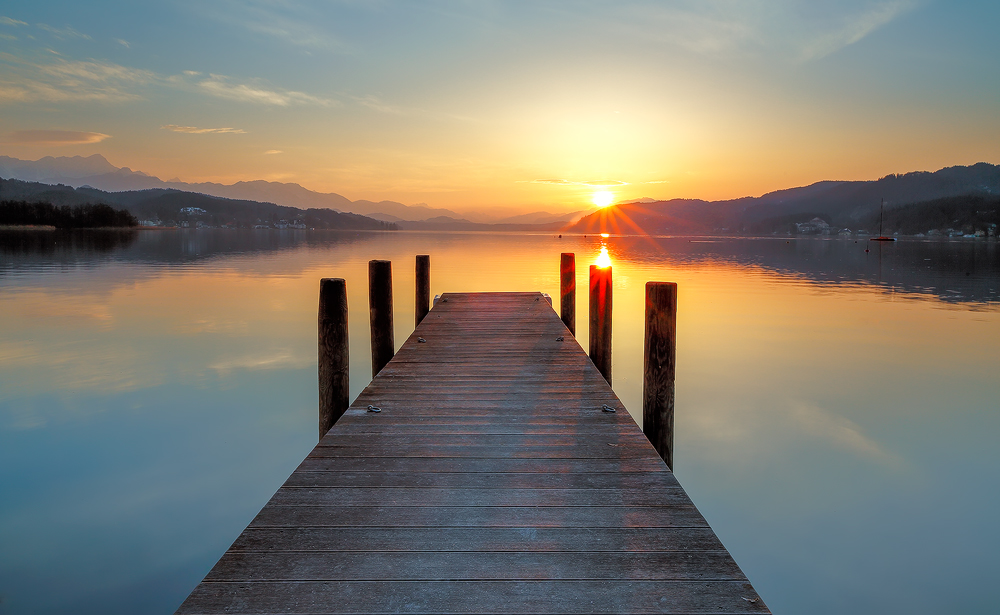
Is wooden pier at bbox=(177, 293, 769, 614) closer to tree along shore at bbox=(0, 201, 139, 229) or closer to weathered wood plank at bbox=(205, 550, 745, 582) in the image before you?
weathered wood plank at bbox=(205, 550, 745, 582)

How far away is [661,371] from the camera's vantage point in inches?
207

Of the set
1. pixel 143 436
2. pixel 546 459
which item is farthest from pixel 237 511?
pixel 546 459

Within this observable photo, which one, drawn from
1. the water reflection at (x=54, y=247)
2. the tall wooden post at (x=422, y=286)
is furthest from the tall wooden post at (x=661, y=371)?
the water reflection at (x=54, y=247)

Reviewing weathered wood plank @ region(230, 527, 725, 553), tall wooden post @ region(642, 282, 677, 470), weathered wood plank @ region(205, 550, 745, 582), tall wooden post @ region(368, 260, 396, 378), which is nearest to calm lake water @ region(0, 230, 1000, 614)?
tall wooden post @ region(642, 282, 677, 470)

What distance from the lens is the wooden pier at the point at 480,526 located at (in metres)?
2.47

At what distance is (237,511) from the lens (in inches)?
267

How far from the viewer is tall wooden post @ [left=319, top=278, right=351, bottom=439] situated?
5.82m

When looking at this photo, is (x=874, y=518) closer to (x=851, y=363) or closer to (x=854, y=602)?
(x=854, y=602)

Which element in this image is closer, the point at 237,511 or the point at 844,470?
the point at 237,511

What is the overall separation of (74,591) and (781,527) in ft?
24.6

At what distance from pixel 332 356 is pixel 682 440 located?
6.14 m

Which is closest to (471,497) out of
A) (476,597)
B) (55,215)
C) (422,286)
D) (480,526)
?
(480,526)

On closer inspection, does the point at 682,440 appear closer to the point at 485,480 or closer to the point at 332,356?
the point at 332,356

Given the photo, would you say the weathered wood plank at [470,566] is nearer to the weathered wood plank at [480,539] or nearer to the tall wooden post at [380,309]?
the weathered wood plank at [480,539]
